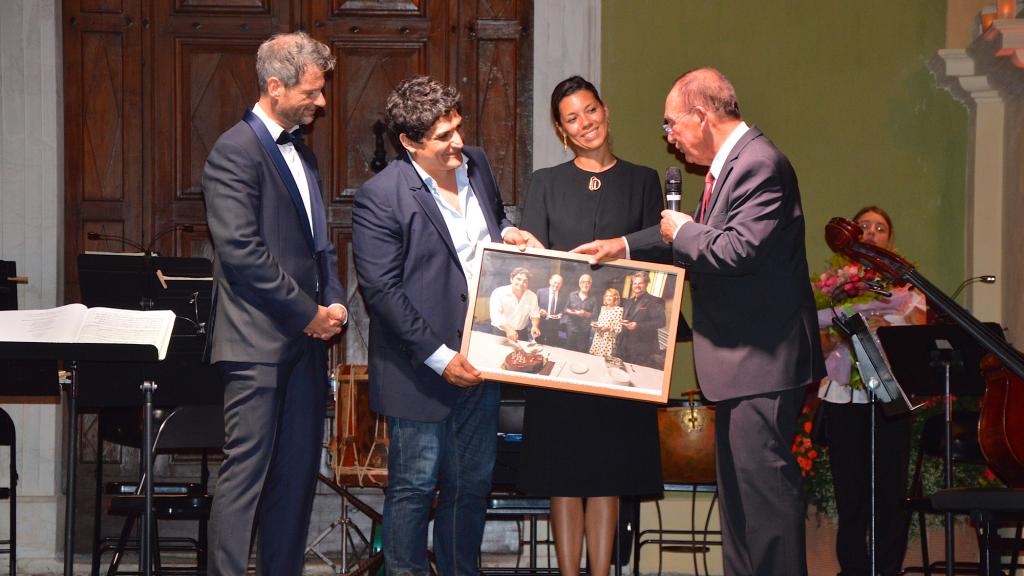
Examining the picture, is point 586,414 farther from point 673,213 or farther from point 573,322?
point 673,213

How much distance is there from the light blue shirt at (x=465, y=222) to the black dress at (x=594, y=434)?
417 millimetres

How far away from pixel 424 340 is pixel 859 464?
2590 millimetres

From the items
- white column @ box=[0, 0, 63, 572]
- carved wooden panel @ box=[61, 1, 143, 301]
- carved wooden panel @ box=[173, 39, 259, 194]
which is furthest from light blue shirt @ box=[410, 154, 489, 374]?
white column @ box=[0, 0, 63, 572]

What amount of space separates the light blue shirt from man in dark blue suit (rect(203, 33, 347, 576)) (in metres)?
0.44

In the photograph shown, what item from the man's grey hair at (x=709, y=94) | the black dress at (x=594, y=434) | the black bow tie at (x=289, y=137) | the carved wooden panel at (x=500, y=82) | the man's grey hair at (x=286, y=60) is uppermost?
the carved wooden panel at (x=500, y=82)

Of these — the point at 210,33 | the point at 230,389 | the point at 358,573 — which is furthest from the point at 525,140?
the point at 230,389

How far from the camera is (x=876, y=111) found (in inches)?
248

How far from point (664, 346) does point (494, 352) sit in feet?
1.89

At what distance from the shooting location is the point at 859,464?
536 centimetres

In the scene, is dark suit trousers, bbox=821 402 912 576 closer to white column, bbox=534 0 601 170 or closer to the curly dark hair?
white column, bbox=534 0 601 170

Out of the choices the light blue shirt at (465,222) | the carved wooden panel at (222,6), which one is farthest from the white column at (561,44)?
the light blue shirt at (465,222)

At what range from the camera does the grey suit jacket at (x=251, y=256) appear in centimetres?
371

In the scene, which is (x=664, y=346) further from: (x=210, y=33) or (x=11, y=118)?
(x=11, y=118)

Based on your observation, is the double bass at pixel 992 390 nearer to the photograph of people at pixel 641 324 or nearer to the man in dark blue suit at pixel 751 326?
the man in dark blue suit at pixel 751 326
